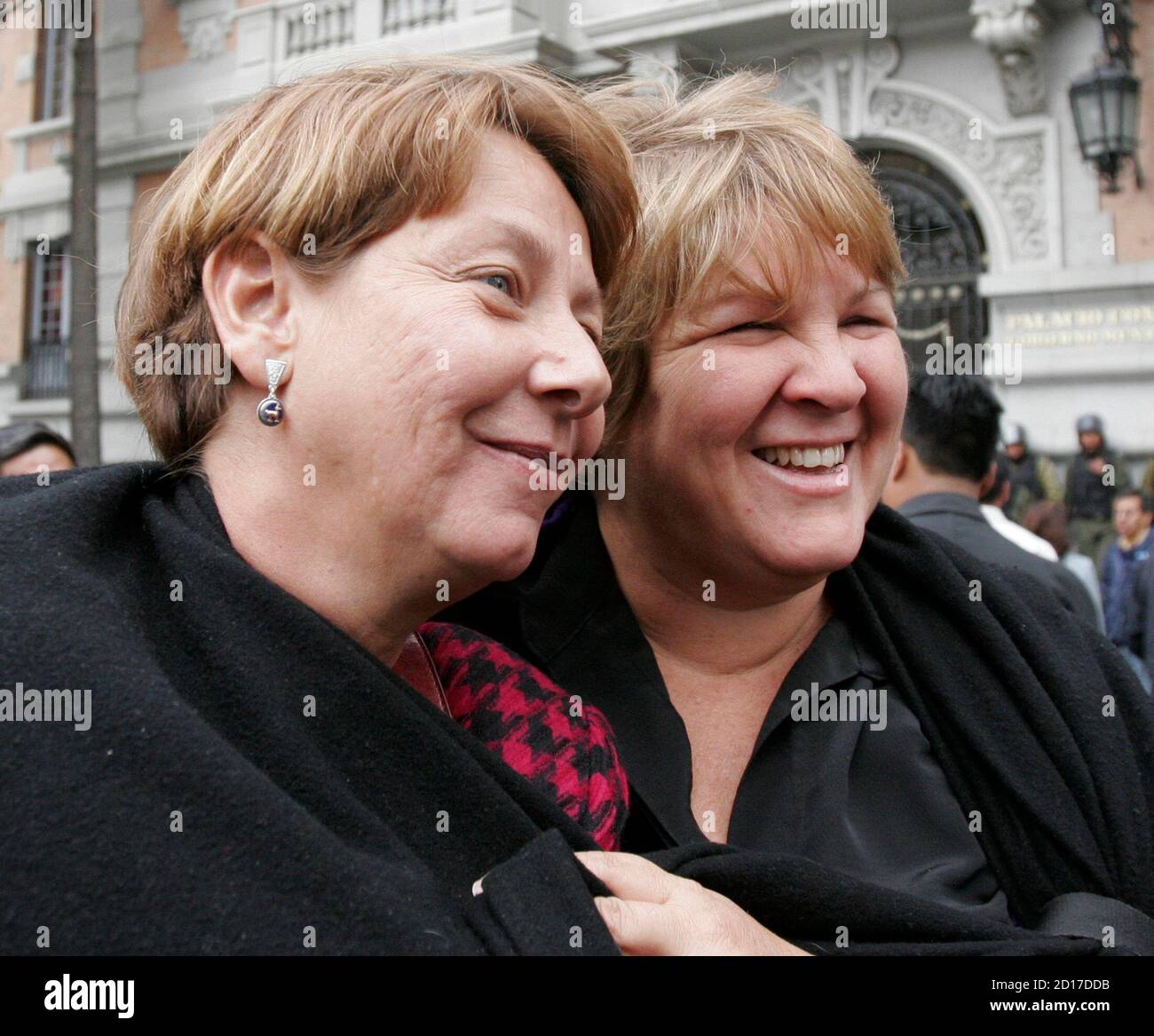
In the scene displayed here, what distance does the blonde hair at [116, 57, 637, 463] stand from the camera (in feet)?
4.45

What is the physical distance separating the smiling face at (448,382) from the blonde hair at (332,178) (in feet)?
0.14

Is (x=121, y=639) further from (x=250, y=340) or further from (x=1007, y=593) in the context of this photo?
(x=1007, y=593)

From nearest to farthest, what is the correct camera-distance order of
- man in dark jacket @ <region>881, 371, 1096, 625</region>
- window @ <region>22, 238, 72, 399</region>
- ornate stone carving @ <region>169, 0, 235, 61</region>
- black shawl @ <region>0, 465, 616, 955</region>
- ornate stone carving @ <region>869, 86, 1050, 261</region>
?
black shawl @ <region>0, 465, 616, 955</region> → man in dark jacket @ <region>881, 371, 1096, 625</region> → ornate stone carving @ <region>869, 86, 1050, 261</region> → ornate stone carving @ <region>169, 0, 235, 61</region> → window @ <region>22, 238, 72, 399</region>

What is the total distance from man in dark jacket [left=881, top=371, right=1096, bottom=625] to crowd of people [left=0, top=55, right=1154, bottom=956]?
5.45 ft

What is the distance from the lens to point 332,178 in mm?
1349

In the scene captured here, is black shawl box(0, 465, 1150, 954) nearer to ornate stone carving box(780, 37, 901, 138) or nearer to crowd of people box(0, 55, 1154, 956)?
crowd of people box(0, 55, 1154, 956)

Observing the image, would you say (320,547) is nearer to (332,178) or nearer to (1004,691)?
(332,178)

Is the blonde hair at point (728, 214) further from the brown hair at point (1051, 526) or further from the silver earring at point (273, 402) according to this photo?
the brown hair at point (1051, 526)

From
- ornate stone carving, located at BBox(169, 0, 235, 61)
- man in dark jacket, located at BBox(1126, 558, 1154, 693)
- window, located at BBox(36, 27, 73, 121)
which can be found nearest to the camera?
man in dark jacket, located at BBox(1126, 558, 1154, 693)

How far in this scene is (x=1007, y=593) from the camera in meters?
1.96

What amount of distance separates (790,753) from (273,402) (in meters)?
0.88

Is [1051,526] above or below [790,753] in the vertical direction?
above

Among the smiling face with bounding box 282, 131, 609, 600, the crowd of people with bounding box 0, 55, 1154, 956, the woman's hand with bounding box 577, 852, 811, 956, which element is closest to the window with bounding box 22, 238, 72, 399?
the crowd of people with bounding box 0, 55, 1154, 956

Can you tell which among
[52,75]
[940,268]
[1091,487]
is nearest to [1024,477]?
[1091,487]
